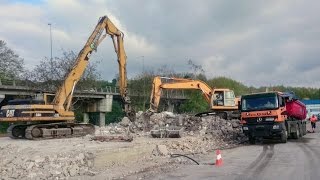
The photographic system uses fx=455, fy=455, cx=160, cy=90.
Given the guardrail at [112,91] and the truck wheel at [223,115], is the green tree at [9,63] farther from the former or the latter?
the truck wheel at [223,115]

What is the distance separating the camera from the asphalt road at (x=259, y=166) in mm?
14445

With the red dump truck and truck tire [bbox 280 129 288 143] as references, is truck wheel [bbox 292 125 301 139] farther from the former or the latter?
truck tire [bbox 280 129 288 143]

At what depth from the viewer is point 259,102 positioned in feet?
84.4

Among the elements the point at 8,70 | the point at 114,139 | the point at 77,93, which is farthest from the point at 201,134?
the point at 8,70

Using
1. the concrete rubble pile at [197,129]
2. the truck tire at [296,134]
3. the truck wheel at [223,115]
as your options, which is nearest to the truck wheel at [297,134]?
the truck tire at [296,134]

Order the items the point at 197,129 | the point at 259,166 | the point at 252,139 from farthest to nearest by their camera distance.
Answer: the point at 197,129 < the point at 252,139 < the point at 259,166

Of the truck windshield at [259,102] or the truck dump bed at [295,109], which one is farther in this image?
the truck dump bed at [295,109]

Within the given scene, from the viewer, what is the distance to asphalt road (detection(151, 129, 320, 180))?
47.4 feet

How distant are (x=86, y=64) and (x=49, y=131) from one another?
476 cm

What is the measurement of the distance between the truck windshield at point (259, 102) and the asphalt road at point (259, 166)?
3.66 metres

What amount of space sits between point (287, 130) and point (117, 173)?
1401 cm

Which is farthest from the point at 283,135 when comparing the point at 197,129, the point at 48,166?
A: the point at 48,166

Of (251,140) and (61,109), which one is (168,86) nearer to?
(251,140)

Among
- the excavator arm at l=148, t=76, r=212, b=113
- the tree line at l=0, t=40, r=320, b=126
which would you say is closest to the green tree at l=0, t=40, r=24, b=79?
the tree line at l=0, t=40, r=320, b=126
